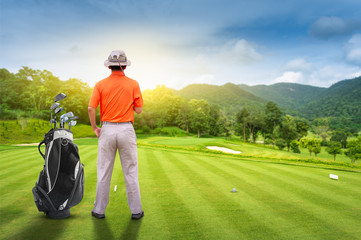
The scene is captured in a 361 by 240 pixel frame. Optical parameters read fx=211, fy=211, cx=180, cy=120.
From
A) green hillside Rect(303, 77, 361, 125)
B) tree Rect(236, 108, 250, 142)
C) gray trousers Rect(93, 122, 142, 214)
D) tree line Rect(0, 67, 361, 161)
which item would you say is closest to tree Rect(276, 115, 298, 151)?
tree line Rect(0, 67, 361, 161)

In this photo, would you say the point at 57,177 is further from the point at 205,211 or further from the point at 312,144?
the point at 312,144

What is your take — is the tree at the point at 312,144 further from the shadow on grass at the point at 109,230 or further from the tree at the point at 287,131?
the shadow on grass at the point at 109,230

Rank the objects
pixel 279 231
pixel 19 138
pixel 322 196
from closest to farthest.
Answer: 1. pixel 279 231
2. pixel 322 196
3. pixel 19 138

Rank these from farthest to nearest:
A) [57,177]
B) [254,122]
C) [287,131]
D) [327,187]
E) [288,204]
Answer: [254,122] → [287,131] → [327,187] → [288,204] → [57,177]

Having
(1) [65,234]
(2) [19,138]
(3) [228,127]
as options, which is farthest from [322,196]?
(3) [228,127]

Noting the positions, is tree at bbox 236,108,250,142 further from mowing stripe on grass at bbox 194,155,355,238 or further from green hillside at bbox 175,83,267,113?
green hillside at bbox 175,83,267,113

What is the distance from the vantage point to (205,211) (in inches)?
132

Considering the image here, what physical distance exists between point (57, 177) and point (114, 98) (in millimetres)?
1423

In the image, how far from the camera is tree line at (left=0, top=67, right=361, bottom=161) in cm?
3903

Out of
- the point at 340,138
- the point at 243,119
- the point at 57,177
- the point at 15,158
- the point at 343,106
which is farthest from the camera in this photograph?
the point at 343,106

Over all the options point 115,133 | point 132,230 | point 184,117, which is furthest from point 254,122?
point 132,230

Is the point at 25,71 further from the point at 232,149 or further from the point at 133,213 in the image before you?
the point at 133,213

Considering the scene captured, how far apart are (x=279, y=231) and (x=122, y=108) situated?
2.79 m

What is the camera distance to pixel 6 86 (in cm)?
4200
